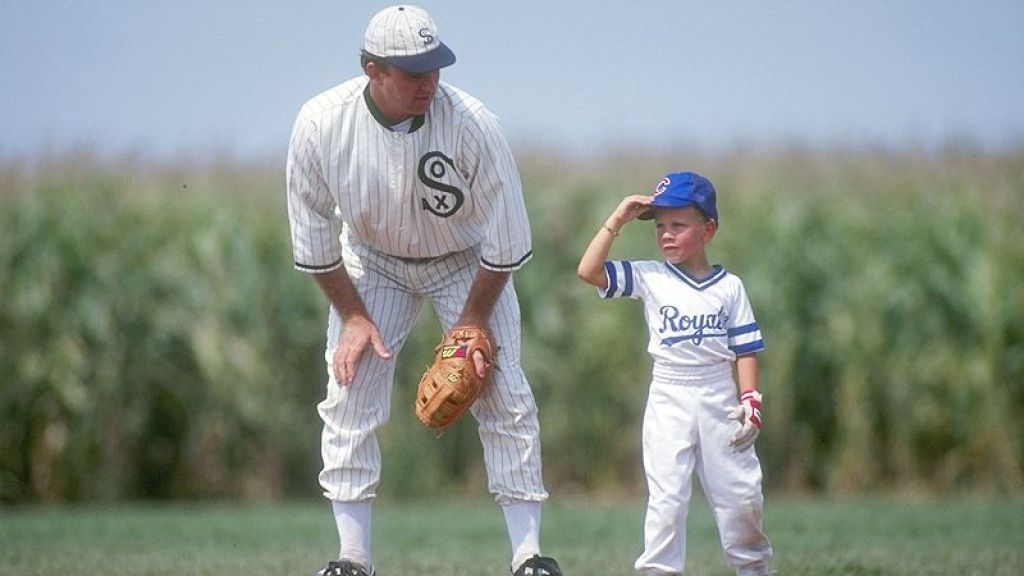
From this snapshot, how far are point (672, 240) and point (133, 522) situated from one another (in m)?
6.71

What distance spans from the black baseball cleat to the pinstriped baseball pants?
0.27 m

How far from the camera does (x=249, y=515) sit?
11.7m

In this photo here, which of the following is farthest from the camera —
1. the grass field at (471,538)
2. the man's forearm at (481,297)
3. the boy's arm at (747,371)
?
the grass field at (471,538)

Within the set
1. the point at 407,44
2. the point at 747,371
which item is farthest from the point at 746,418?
the point at 407,44

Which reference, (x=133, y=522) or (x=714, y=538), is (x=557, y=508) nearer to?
(x=714, y=538)

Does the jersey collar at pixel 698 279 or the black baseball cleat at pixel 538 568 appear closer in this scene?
the jersey collar at pixel 698 279

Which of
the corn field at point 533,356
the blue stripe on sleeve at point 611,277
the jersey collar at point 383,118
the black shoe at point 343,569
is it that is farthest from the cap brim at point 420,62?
the corn field at point 533,356

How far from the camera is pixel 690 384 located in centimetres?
545

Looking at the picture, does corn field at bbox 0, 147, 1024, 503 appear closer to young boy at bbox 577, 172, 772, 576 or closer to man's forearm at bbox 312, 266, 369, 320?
man's forearm at bbox 312, 266, 369, 320

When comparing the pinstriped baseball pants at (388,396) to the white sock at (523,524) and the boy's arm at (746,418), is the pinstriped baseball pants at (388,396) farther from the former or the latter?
the boy's arm at (746,418)

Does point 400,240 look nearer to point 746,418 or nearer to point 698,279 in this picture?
point 698,279

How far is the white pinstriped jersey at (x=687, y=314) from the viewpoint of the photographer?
5441 millimetres

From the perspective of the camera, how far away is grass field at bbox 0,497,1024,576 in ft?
23.6

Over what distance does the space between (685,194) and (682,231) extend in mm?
142
